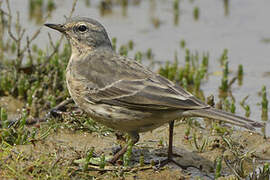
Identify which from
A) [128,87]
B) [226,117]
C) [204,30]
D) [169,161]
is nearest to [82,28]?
[128,87]

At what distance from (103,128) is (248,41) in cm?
509

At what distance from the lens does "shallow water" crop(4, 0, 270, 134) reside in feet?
34.8

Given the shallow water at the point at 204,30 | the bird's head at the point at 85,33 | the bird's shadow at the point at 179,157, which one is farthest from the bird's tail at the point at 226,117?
the shallow water at the point at 204,30

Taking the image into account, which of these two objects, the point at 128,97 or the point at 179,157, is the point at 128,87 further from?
the point at 179,157

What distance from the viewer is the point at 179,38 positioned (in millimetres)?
11828

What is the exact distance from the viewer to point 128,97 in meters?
6.24

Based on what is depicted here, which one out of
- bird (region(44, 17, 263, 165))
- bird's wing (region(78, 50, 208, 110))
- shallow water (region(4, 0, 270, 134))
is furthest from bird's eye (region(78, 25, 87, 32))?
shallow water (region(4, 0, 270, 134))

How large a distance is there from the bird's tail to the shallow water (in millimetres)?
3462

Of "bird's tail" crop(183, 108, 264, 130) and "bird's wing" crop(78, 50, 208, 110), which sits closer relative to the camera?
"bird's tail" crop(183, 108, 264, 130)

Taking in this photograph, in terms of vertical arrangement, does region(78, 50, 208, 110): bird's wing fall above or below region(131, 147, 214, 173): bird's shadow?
above

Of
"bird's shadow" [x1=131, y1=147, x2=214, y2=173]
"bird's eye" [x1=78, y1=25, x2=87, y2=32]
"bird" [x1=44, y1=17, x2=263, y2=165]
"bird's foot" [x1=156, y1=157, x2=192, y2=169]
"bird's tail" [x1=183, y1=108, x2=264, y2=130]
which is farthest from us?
"bird's eye" [x1=78, y1=25, x2=87, y2=32]

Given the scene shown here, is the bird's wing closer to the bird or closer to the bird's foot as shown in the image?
the bird

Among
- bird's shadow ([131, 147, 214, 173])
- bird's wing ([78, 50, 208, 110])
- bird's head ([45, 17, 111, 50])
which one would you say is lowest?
bird's shadow ([131, 147, 214, 173])

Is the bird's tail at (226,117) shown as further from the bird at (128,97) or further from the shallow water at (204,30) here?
the shallow water at (204,30)
